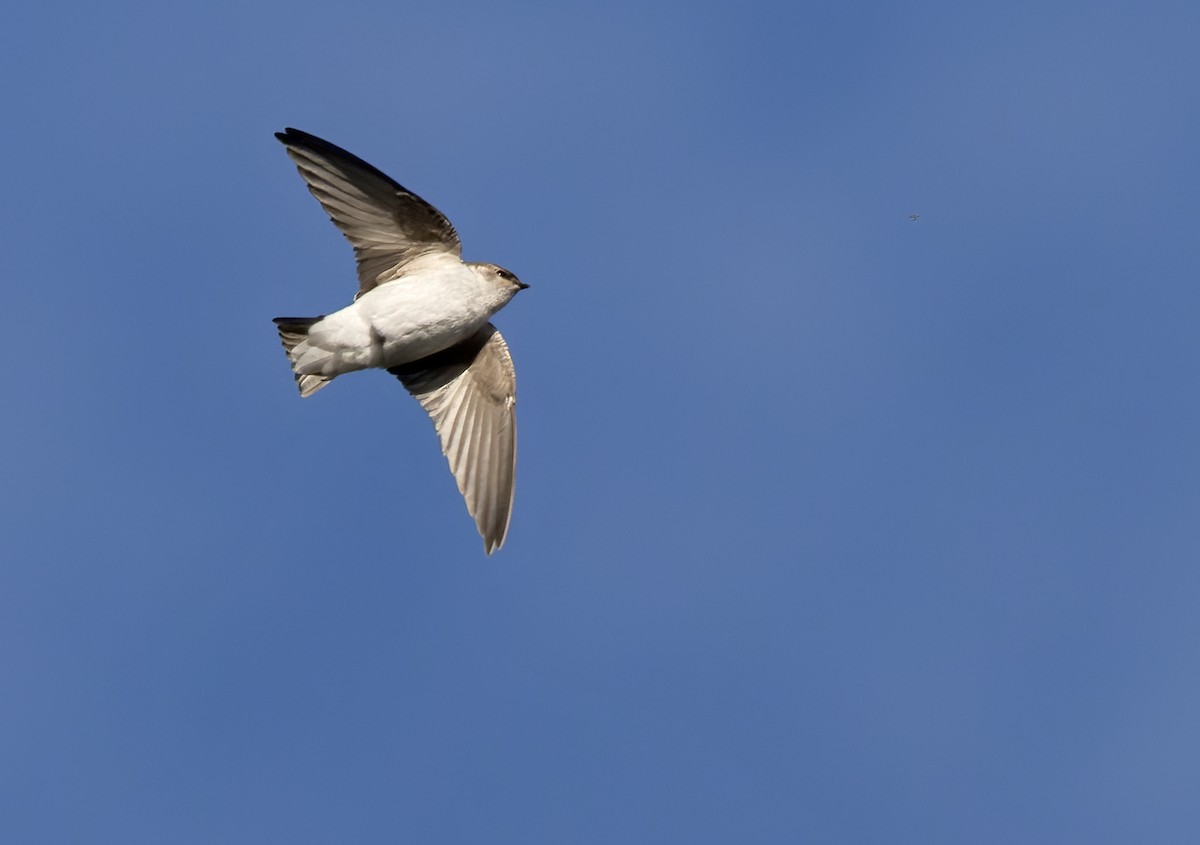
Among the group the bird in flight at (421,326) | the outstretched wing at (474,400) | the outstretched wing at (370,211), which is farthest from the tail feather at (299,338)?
the outstretched wing at (474,400)

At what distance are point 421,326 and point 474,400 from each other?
93 cm

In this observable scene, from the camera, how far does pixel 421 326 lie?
12.4m

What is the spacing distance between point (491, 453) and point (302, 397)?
1296 mm

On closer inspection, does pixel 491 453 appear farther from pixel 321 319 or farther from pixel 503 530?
pixel 321 319

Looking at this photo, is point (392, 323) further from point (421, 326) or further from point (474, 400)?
point (474, 400)

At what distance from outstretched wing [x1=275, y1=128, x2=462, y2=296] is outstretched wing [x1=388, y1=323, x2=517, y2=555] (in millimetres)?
767

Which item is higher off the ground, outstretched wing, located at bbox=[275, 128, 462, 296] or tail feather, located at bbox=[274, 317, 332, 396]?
outstretched wing, located at bbox=[275, 128, 462, 296]

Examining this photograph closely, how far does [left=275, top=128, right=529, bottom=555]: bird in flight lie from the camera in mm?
12328

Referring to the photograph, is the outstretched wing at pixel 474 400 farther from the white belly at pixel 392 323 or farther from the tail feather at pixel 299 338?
the tail feather at pixel 299 338

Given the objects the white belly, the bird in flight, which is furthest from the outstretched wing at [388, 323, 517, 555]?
the white belly

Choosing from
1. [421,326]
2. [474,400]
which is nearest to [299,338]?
[421,326]

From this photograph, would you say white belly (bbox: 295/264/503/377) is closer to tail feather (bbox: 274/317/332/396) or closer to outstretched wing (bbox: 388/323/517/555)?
tail feather (bbox: 274/317/332/396)

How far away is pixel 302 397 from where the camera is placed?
1253 cm

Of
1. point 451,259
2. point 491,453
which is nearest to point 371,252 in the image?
point 451,259
